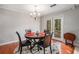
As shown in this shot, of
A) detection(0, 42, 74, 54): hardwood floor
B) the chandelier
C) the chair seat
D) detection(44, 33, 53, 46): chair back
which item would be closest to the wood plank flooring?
detection(0, 42, 74, 54): hardwood floor

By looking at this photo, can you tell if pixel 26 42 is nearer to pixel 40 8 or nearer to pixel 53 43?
pixel 53 43

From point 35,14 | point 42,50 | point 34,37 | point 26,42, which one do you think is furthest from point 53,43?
point 35,14

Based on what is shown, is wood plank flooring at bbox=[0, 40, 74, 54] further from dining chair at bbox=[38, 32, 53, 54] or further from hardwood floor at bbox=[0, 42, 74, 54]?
dining chair at bbox=[38, 32, 53, 54]

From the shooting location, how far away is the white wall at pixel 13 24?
129cm

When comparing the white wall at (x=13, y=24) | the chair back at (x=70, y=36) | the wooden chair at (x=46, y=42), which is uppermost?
the white wall at (x=13, y=24)

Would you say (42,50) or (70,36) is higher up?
(70,36)

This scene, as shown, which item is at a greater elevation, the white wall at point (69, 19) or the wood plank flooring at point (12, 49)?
the white wall at point (69, 19)

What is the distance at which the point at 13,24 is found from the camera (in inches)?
53.6

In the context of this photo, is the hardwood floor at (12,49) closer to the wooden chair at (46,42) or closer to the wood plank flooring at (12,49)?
the wood plank flooring at (12,49)

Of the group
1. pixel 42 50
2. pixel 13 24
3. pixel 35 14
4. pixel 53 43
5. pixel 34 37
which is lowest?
pixel 42 50

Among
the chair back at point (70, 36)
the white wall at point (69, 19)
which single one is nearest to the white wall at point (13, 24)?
the white wall at point (69, 19)

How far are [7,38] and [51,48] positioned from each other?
74 centimetres

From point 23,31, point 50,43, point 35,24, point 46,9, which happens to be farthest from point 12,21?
point 50,43

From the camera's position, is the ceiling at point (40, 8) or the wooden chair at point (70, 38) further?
the wooden chair at point (70, 38)
